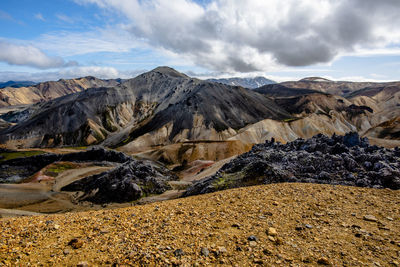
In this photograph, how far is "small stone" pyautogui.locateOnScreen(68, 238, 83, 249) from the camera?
818 cm

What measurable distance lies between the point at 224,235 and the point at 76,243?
5.49m

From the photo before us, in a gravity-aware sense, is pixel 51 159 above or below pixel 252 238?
below

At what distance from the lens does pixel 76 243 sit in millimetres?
8250

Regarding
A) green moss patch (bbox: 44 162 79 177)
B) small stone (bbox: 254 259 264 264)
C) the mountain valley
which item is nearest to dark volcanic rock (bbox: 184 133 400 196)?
the mountain valley

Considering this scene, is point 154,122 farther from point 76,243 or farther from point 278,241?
point 278,241

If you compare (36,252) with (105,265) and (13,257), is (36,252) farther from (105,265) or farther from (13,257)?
(105,265)

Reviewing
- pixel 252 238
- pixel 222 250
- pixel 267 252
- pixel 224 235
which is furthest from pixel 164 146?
pixel 267 252

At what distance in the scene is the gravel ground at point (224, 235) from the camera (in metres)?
7.48

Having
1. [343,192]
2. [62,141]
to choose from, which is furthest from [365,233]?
[62,141]

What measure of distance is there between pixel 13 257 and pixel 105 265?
3063mm

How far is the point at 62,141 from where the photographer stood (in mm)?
167750

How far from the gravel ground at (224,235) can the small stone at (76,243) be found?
0.11 ft

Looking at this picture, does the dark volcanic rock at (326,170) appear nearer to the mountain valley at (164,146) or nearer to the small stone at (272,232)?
the mountain valley at (164,146)

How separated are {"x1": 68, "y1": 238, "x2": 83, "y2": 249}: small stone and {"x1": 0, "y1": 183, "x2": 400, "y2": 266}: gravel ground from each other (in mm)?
33
